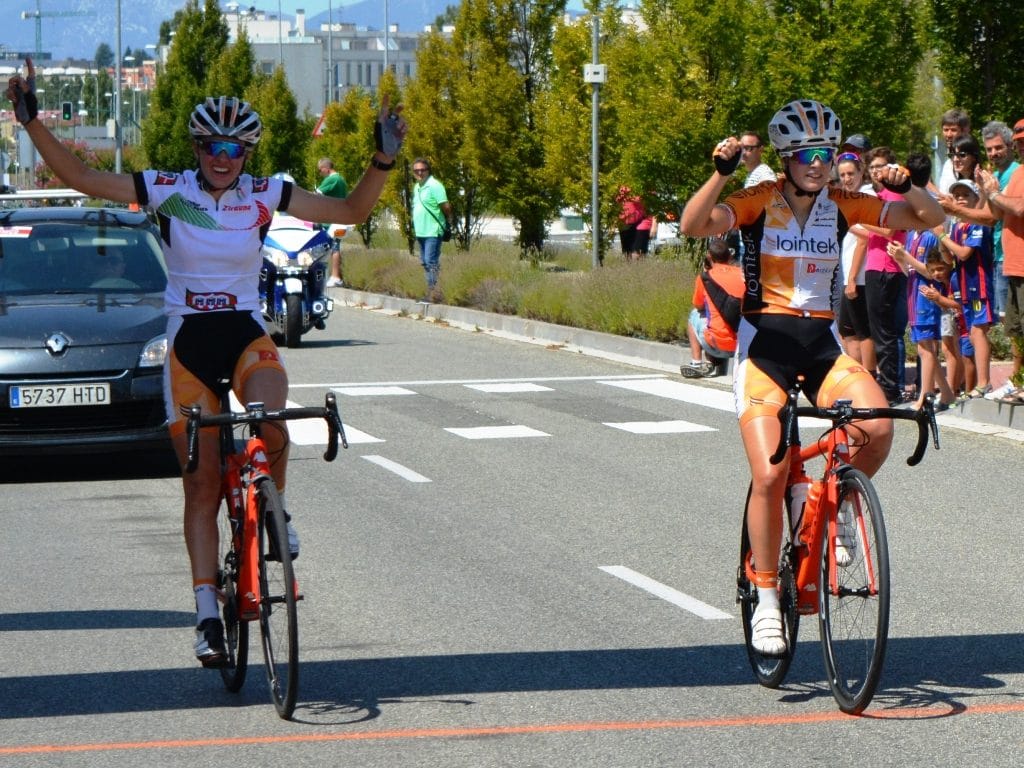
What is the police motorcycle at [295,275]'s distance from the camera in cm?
2122

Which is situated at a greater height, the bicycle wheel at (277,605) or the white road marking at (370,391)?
the bicycle wheel at (277,605)

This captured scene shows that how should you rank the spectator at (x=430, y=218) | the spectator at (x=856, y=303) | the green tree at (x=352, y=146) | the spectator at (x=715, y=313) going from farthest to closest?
the green tree at (x=352, y=146) → the spectator at (x=430, y=218) → the spectator at (x=715, y=313) → the spectator at (x=856, y=303)

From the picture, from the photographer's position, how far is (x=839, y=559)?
6.32 meters

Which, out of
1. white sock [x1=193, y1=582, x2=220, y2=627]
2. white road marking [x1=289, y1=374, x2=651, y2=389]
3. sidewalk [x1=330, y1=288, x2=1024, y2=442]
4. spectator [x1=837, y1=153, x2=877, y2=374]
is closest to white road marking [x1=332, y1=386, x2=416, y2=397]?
white road marking [x1=289, y1=374, x2=651, y2=389]

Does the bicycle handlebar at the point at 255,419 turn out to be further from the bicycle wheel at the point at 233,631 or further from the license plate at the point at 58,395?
the license plate at the point at 58,395

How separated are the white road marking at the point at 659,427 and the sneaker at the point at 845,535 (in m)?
7.88

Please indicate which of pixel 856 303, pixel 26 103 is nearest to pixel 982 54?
pixel 856 303

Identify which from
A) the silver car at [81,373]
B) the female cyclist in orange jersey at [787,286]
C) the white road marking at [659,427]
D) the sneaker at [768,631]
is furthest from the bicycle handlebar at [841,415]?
the white road marking at [659,427]

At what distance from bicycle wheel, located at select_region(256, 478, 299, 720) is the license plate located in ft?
15.8

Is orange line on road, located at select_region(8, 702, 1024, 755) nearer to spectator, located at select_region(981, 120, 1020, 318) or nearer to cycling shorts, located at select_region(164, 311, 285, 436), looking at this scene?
cycling shorts, located at select_region(164, 311, 285, 436)

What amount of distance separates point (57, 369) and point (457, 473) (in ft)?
8.67

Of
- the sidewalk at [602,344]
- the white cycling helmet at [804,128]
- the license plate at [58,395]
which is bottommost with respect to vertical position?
the sidewalk at [602,344]

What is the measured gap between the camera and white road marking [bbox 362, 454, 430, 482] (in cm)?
1200

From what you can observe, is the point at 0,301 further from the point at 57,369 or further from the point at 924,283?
the point at 924,283
